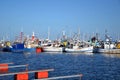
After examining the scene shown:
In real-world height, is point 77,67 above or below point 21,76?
below

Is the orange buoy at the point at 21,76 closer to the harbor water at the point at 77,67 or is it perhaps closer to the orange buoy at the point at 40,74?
the orange buoy at the point at 40,74

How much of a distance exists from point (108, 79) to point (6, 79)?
14.3 meters

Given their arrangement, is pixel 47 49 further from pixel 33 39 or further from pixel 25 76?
pixel 25 76

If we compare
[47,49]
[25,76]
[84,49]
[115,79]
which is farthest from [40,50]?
[25,76]

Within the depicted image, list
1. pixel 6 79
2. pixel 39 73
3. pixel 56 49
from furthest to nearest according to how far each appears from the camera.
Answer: pixel 56 49
pixel 6 79
pixel 39 73

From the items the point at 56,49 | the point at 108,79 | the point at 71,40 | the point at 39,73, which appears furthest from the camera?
the point at 71,40

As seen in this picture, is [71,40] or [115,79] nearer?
[115,79]

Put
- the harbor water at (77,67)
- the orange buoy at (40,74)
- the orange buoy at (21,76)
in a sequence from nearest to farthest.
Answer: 1. the orange buoy at (21,76)
2. the orange buoy at (40,74)
3. the harbor water at (77,67)

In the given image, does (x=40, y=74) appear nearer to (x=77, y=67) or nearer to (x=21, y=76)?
(x=21, y=76)

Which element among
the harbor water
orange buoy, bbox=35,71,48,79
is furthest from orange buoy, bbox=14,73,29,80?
the harbor water

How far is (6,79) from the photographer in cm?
3591

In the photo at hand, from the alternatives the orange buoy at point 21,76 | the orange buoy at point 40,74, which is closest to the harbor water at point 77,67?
the orange buoy at point 21,76

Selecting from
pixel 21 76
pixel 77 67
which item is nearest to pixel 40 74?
pixel 21 76

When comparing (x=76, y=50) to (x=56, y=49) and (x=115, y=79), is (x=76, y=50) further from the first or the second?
(x=115, y=79)
